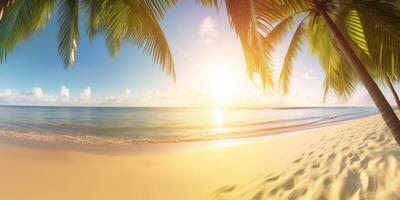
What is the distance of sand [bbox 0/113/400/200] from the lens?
271 cm

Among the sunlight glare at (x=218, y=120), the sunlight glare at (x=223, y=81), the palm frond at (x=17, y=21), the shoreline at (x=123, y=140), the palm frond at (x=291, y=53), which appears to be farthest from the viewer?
the sunlight glare at (x=218, y=120)

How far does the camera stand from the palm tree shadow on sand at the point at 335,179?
2537 millimetres

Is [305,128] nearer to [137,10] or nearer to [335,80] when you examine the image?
[335,80]

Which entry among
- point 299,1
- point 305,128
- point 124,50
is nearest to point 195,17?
point 124,50

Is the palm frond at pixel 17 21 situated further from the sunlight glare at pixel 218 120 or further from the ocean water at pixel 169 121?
the sunlight glare at pixel 218 120

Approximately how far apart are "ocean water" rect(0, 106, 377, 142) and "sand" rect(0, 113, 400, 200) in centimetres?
258

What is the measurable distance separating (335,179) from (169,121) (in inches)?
287

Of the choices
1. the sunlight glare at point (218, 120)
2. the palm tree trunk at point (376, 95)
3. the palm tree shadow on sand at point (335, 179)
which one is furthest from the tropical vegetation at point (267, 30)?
the sunlight glare at point (218, 120)

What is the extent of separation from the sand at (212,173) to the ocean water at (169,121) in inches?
101

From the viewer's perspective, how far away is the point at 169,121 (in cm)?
967

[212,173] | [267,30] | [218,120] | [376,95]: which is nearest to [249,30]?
[267,30]

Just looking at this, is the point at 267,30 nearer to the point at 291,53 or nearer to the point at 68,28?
the point at 291,53

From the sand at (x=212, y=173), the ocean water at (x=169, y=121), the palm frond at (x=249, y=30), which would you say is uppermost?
the palm frond at (x=249, y=30)

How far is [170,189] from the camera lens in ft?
10.7
